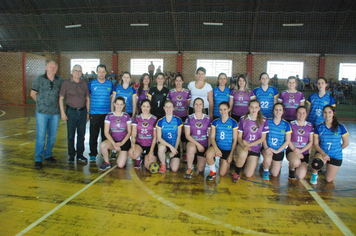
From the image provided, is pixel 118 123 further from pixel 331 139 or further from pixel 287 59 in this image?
pixel 287 59

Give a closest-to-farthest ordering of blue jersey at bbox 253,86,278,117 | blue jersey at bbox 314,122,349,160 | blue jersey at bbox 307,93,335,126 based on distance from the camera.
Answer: blue jersey at bbox 314,122,349,160, blue jersey at bbox 307,93,335,126, blue jersey at bbox 253,86,278,117

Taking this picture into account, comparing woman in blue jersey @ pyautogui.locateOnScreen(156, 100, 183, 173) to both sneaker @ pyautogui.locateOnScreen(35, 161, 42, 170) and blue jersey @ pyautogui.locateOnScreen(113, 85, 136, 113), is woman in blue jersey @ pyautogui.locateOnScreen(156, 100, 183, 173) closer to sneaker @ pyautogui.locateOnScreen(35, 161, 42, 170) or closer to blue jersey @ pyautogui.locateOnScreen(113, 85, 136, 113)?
blue jersey @ pyautogui.locateOnScreen(113, 85, 136, 113)

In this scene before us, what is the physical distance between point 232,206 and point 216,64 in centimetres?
1714

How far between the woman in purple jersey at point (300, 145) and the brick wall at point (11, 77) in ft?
57.6

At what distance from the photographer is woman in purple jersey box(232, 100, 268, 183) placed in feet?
13.7

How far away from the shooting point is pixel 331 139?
13.6 feet

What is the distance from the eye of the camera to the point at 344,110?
45.9 feet

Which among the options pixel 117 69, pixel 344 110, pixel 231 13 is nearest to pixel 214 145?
pixel 344 110

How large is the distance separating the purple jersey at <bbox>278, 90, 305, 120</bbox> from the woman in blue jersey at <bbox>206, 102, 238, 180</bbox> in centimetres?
140

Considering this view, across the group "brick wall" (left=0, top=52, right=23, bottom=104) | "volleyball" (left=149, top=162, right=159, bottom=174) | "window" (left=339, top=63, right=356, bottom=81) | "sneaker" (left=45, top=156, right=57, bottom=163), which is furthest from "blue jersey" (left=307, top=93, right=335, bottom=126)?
"brick wall" (left=0, top=52, right=23, bottom=104)

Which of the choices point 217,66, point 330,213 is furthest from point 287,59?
point 330,213

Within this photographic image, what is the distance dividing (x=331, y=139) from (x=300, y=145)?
1.66ft

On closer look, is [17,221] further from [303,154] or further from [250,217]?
[303,154]

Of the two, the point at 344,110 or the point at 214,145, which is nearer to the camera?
the point at 214,145
